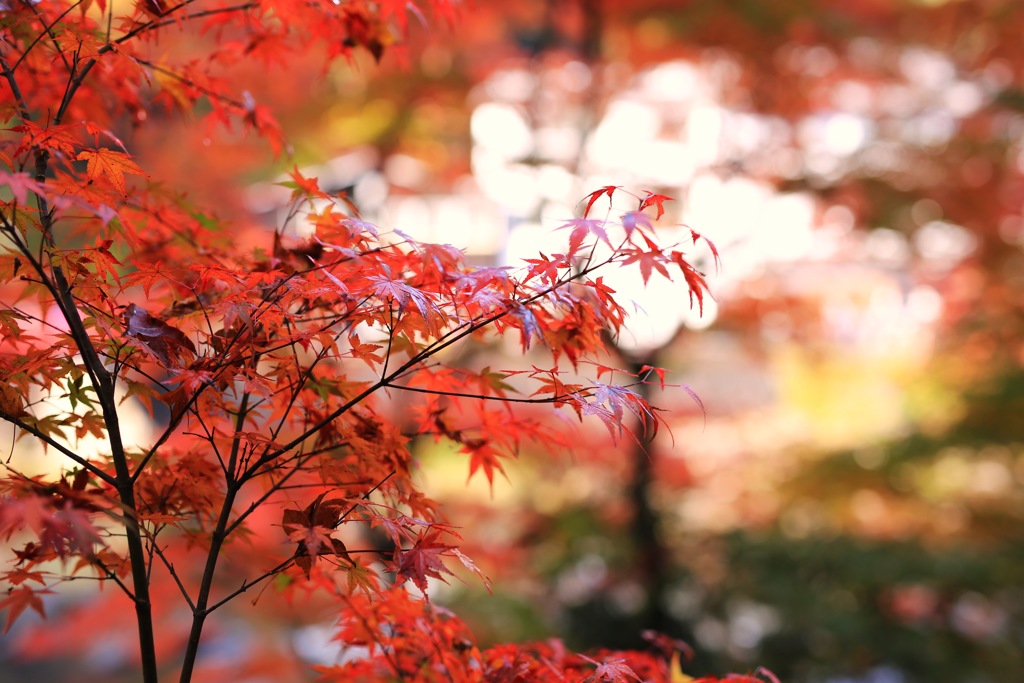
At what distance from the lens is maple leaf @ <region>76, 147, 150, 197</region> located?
1.41 m

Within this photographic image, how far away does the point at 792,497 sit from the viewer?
5.41 m

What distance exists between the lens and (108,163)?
143cm

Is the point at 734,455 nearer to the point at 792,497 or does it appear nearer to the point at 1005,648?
the point at 792,497

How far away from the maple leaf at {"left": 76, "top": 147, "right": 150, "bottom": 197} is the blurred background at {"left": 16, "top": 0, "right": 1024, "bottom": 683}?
304 cm

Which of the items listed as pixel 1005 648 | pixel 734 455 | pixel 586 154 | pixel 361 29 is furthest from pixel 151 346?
pixel 734 455

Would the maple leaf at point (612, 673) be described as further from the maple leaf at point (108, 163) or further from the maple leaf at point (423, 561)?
the maple leaf at point (108, 163)

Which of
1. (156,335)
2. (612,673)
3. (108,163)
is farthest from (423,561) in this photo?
(108,163)

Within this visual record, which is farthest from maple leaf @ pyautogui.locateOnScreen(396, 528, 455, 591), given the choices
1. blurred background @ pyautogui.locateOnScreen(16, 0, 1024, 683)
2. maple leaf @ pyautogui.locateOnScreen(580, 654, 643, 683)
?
blurred background @ pyautogui.locateOnScreen(16, 0, 1024, 683)

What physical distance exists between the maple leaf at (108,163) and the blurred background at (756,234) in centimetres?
304

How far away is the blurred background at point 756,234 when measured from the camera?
4500 mm

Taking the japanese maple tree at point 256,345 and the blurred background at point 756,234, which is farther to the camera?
the blurred background at point 756,234

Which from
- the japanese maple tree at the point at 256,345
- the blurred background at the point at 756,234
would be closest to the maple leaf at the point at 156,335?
the japanese maple tree at the point at 256,345

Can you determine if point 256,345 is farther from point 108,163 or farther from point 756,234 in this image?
point 756,234

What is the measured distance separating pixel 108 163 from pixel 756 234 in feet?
Answer: 12.3
